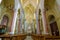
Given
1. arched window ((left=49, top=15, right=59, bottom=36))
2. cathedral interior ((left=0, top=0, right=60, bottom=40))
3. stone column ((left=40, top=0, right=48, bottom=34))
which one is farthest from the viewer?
arched window ((left=49, top=15, right=59, bottom=36))

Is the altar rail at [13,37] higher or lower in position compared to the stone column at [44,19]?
lower

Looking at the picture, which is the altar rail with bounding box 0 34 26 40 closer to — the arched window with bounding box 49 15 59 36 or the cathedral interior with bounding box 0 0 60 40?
the cathedral interior with bounding box 0 0 60 40

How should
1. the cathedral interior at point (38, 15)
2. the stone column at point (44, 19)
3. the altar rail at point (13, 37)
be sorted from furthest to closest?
the cathedral interior at point (38, 15)
the stone column at point (44, 19)
the altar rail at point (13, 37)

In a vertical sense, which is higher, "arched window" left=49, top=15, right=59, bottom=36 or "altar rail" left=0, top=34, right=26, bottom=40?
"arched window" left=49, top=15, right=59, bottom=36

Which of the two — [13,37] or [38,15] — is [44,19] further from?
[13,37]

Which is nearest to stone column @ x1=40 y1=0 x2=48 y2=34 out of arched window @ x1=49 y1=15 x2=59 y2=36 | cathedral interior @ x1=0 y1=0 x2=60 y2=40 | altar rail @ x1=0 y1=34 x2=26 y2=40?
cathedral interior @ x1=0 y1=0 x2=60 y2=40

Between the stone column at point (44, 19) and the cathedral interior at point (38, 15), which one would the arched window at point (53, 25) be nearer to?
the cathedral interior at point (38, 15)

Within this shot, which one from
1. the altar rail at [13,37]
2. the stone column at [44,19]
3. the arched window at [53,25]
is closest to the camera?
the altar rail at [13,37]

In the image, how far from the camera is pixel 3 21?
14844mm

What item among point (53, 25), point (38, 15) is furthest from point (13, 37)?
point (53, 25)

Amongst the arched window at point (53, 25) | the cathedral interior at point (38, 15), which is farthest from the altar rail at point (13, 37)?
the arched window at point (53, 25)

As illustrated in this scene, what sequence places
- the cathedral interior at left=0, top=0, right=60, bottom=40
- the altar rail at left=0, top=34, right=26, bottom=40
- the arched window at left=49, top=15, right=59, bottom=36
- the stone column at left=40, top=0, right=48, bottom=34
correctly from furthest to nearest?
the arched window at left=49, top=15, right=59, bottom=36 < the cathedral interior at left=0, top=0, right=60, bottom=40 < the stone column at left=40, top=0, right=48, bottom=34 < the altar rail at left=0, top=34, right=26, bottom=40

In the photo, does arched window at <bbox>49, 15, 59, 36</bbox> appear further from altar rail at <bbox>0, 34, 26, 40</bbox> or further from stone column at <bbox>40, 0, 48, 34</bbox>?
altar rail at <bbox>0, 34, 26, 40</bbox>

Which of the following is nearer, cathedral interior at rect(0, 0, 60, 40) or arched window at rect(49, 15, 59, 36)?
cathedral interior at rect(0, 0, 60, 40)
